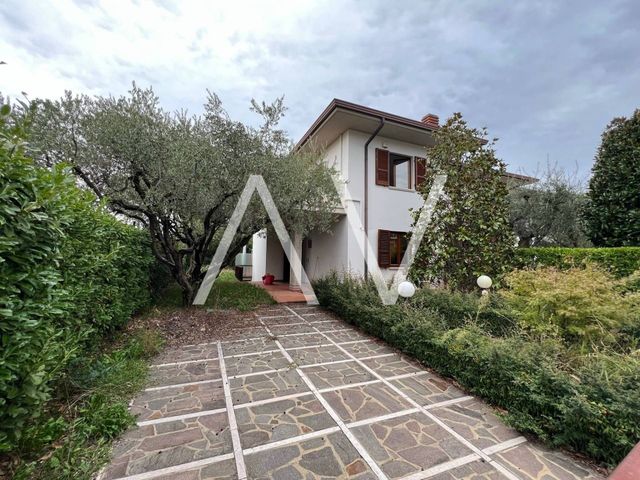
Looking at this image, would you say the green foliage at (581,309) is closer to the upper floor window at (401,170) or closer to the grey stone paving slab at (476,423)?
the grey stone paving slab at (476,423)

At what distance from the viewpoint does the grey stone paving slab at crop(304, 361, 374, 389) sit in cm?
400

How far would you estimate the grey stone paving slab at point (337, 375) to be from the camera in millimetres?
4000

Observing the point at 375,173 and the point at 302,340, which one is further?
the point at 375,173

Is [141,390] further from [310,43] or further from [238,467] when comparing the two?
[310,43]

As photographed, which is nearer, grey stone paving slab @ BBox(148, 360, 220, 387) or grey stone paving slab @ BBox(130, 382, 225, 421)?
grey stone paving slab @ BBox(130, 382, 225, 421)

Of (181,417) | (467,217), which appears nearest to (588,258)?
(467,217)

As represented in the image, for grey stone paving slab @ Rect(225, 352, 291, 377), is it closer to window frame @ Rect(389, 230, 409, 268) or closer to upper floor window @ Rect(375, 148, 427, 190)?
window frame @ Rect(389, 230, 409, 268)

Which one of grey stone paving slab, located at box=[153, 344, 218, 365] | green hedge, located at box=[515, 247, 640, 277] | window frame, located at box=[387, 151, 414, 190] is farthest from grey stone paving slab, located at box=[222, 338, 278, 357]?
window frame, located at box=[387, 151, 414, 190]

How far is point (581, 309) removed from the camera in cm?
393

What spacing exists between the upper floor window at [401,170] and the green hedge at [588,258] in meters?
4.43

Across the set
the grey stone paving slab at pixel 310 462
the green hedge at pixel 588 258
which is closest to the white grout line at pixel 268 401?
the grey stone paving slab at pixel 310 462

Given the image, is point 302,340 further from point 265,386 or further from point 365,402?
point 365,402

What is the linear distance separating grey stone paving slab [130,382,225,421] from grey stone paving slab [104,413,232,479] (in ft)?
0.75

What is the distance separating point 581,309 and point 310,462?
4.20 meters
